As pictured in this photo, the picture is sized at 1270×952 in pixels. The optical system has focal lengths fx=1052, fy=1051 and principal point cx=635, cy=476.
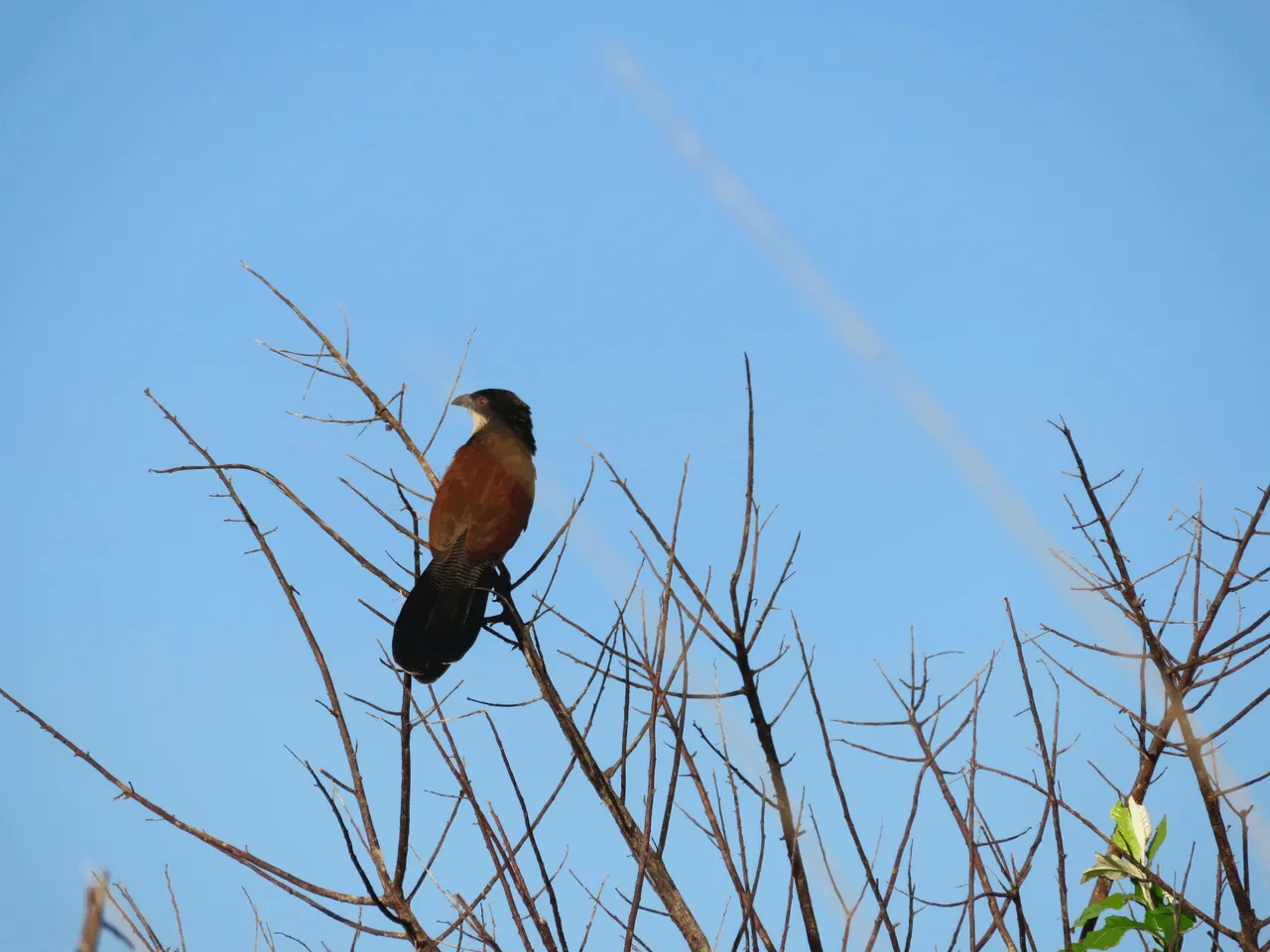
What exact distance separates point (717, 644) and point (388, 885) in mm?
928

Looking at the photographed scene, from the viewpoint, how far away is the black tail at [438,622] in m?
3.55

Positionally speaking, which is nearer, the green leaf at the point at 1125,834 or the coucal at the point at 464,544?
the green leaf at the point at 1125,834

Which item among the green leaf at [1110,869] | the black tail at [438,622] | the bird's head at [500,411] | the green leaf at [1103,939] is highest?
the bird's head at [500,411]

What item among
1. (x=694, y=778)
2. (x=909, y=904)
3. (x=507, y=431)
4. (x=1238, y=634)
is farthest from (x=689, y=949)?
(x=507, y=431)

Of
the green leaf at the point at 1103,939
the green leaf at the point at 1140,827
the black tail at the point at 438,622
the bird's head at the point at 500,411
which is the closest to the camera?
the green leaf at the point at 1103,939

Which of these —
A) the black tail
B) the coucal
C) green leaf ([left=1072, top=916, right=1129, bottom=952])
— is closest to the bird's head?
the coucal

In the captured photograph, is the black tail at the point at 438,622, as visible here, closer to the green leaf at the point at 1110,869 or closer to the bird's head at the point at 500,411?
the bird's head at the point at 500,411

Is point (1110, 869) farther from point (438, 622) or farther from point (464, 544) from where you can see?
point (464, 544)

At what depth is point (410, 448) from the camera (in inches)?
141

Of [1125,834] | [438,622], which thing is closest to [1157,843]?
[1125,834]

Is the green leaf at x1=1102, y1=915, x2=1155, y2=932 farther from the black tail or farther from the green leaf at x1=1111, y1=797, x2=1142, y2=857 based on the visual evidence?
the black tail

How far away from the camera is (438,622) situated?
3629mm

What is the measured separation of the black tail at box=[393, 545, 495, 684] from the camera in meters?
3.55

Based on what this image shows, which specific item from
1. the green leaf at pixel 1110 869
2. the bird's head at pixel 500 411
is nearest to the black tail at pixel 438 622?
the bird's head at pixel 500 411
